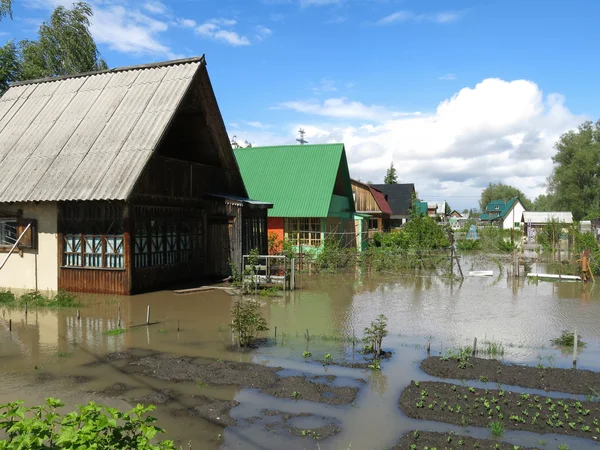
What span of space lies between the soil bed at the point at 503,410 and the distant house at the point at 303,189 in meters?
18.6

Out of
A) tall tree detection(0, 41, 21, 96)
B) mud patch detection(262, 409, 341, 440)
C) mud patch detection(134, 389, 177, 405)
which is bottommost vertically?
mud patch detection(262, 409, 341, 440)

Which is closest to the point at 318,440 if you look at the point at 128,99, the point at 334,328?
the point at 334,328

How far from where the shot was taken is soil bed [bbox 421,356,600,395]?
25.9 ft

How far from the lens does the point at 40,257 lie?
1697 centimetres

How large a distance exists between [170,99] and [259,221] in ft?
21.3

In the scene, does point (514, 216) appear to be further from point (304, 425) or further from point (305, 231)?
point (304, 425)

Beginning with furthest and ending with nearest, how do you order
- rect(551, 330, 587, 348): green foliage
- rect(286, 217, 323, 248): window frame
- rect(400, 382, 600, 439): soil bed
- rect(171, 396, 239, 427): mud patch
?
rect(286, 217, 323, 248): window frame
rect(551, 330, 587, 348): green foliage
rect(171, 396, 239, 427): mud patch
rect(400, 382, 600, 439): soil bed

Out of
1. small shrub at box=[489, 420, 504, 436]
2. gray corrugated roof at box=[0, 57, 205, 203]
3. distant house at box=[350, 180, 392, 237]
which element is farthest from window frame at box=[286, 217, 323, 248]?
small shrub at box=[489, 420, 504, 436]

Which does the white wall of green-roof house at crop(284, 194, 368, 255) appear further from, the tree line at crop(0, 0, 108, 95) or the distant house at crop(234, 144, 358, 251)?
the tree line at crop(0, 0, 108, 95)

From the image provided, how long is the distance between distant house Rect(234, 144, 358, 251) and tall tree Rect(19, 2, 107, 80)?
11.6 metres

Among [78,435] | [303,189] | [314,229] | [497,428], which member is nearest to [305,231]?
[314,229]

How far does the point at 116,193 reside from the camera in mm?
14875

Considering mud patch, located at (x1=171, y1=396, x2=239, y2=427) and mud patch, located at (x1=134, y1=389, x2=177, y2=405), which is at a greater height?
mud patch, located at (x1=134, y1=389, x2=177, y2=405)

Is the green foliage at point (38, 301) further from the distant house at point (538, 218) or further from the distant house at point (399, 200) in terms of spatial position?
the distant house at point (538, 218)
